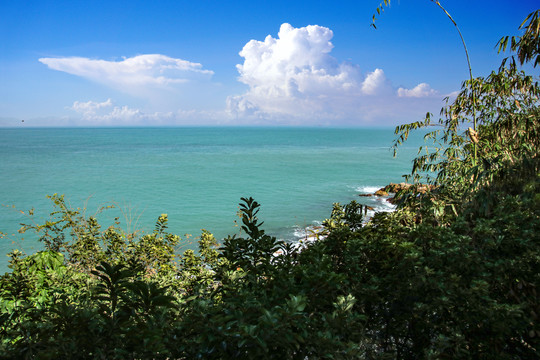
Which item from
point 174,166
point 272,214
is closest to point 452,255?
point 272,214

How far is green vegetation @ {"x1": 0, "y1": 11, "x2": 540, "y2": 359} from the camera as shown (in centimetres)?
161

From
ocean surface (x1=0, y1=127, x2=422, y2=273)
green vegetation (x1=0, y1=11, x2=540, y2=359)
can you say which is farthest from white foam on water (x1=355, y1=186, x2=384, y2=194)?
green vegetation (x1=0, y1=11, x2=540, y2=359)

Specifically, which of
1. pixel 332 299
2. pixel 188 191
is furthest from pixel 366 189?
pixel 332 299

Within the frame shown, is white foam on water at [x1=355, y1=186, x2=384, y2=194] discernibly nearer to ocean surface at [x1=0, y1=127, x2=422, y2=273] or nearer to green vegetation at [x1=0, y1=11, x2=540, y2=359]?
ocean surface at [x1=0, y1=127, x2=422, y2=273]

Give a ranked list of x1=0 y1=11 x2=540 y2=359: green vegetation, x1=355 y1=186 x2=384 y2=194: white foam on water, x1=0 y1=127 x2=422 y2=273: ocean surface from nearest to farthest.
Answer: x1=0 y1=11 x2=540 y2=359: green vegetation
x1=0 y1=127 x2=422 y2=273: ocean surface
x1=355 y1=186 x2=384 y2=194: white foam on water

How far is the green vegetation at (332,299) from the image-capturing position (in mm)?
1607

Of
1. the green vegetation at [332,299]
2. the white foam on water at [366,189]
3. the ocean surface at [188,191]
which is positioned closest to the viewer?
the green vegetation at [332,299]

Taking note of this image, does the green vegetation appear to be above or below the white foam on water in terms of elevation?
above

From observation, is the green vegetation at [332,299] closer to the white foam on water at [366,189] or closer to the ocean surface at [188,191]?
the ocean surface at [188,191]

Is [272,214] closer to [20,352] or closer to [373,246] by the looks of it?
[373,246]

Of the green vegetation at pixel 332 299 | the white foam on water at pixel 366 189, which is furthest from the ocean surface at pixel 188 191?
the green vegetation at pixel 332 299

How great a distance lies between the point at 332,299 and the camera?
229cm

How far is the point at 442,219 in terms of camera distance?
4.24 m

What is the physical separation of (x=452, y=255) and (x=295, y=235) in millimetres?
14491
